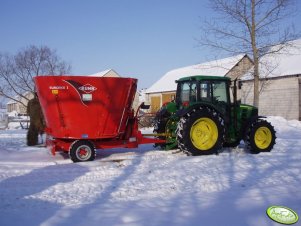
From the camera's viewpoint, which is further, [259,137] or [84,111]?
[259,137]

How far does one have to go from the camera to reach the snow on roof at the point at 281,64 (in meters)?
22.8

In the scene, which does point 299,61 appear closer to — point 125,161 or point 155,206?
point 125,161

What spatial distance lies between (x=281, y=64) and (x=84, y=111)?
1921 centimetres

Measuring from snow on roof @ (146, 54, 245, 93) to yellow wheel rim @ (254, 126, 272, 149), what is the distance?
63.4 ft

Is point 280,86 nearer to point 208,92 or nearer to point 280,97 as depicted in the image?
point 280,97

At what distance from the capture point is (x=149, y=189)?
6055 mm

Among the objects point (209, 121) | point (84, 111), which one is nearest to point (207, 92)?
point (209, 121)

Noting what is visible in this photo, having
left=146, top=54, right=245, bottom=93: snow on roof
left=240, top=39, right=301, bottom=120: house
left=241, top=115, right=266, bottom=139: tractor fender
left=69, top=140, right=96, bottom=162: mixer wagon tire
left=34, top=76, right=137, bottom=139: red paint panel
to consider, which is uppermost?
left=146, top=54, right=245, bottom=93: snow on roof

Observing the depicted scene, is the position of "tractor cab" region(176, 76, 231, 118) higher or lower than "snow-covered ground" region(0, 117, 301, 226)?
higher

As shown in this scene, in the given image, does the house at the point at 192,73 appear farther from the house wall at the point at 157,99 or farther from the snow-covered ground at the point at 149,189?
the snow-covered ground at the point at 149,189

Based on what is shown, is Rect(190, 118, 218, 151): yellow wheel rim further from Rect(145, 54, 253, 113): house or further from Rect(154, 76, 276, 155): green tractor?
Rect(145, 54, 253, 113): house

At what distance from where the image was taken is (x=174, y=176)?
6.99 m

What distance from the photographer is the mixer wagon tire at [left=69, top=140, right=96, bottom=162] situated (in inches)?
347

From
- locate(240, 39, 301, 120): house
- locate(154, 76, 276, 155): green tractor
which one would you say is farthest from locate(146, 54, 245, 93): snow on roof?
locate(154, 76, 276, 155): green tractor
